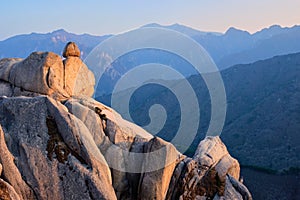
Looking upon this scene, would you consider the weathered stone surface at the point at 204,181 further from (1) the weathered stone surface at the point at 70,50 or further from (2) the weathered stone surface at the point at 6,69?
(2) the weathered stone surface at the point at 6,69

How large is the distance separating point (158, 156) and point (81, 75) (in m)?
12.4

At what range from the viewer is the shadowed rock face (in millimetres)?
23547

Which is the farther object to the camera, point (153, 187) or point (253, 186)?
point (253, 186)

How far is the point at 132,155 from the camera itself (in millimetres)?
29156

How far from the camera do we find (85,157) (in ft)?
81.2

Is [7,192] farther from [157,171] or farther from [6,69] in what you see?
[6,69]

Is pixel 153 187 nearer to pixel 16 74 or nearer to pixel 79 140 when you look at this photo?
pixel 79 140

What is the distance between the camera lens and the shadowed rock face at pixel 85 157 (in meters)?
23.5

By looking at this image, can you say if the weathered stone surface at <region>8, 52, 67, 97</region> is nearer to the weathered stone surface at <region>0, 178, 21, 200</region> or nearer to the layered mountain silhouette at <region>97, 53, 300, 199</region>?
the weathered stone surface at <region>0, 178, 21, 200</region>

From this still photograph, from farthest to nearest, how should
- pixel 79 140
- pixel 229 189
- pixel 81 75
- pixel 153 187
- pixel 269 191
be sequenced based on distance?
pixel 269 191
pixel 81 75
pixel 229 189
pixel 153 187
pixel 79 140

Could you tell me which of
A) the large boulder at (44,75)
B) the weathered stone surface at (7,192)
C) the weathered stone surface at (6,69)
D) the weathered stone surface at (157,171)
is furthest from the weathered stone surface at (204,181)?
the weathered stone surface at (6,69)

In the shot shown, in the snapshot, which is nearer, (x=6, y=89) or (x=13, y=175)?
(x=13, y=175)

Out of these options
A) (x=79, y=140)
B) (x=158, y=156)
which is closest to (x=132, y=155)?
(x=158, y=156)

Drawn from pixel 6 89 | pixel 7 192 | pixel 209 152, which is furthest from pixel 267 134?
pixel 7 192
